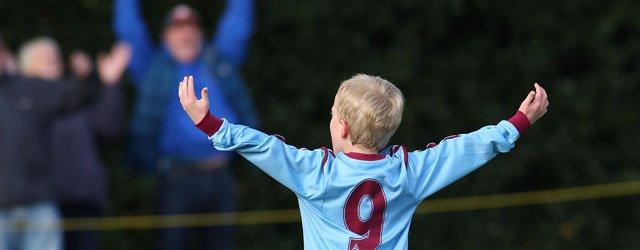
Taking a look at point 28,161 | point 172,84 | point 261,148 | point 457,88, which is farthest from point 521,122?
point 457,88

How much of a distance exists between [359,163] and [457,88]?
501cm

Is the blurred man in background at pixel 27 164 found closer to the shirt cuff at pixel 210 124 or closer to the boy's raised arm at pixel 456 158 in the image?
the shirt cuff at pixel 210 124

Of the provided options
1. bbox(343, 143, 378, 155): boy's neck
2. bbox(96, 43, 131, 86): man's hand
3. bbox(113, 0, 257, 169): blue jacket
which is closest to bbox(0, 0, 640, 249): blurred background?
bbox(113, 0, 257, 169): blue jacket

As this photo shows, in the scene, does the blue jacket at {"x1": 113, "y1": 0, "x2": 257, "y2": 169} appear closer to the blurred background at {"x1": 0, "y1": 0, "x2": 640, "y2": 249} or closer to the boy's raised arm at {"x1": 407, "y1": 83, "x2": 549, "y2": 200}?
the blurred background at {"x1": 0, "y1": 0, "x2": 640, "y2": 249}

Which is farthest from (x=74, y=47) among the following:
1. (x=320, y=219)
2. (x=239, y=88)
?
(x=320, y=219)

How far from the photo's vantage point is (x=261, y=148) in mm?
3250

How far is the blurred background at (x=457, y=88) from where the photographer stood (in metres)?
7.68

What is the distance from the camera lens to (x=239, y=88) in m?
6.59

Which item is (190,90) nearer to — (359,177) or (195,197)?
(359,177)

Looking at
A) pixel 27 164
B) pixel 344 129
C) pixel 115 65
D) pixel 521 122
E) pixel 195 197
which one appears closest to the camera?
pixel 344 129

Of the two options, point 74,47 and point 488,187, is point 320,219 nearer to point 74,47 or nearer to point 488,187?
point 74,47

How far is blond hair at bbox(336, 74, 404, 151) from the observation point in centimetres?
327

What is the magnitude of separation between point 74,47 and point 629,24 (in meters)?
3.78

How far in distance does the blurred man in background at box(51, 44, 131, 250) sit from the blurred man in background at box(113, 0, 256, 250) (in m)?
0.15
